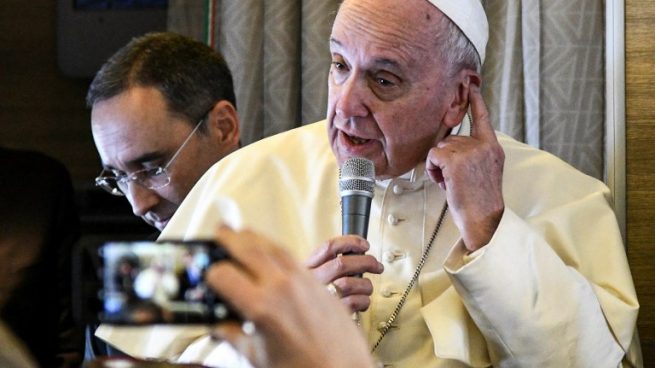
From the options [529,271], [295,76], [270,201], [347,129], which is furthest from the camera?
[295,76]

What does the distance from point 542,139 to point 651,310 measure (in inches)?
20.7

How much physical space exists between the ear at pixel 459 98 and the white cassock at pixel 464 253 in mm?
98

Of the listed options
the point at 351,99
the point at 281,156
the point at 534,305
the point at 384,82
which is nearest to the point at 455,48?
the point at 384,82

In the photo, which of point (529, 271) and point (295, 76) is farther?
point (295, 76)

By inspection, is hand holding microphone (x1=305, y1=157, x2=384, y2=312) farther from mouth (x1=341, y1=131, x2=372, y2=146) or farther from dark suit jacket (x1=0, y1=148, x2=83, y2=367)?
dark suit jacket (x1=0, y1=148, x2=83, y2=367)

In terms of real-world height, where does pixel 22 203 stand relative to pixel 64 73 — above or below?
below

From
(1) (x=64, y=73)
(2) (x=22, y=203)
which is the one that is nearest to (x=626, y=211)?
(2) (x=22, y=203)

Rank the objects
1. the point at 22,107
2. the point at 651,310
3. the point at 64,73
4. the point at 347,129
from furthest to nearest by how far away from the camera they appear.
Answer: the point at 22,107 < the point at 64,73 < the point at 651,310 < the point at 347,129

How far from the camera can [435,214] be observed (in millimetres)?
2605

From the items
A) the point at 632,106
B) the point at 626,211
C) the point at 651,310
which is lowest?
the point at 651,310

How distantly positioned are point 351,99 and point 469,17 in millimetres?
347

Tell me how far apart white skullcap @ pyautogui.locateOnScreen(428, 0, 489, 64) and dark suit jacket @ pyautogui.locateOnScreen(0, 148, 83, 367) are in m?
1.39

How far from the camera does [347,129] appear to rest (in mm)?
2457

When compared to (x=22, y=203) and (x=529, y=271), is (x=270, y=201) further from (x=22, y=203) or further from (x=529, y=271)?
(x=22, y=203)
